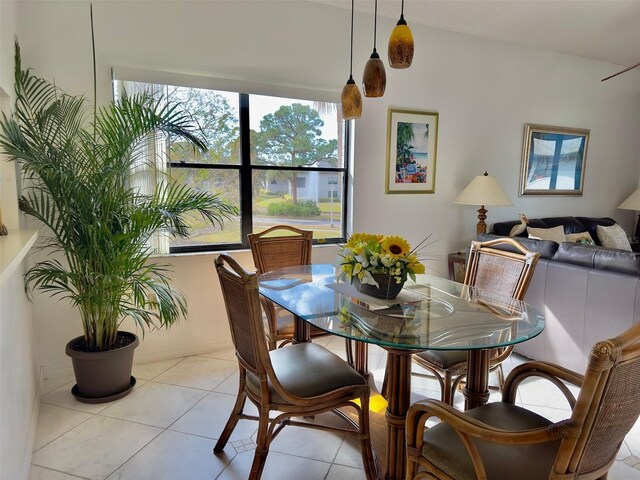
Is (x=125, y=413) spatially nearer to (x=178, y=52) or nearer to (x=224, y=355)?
(x=224, y=355)

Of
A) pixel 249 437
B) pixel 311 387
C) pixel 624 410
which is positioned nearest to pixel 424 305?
pixel 311 387

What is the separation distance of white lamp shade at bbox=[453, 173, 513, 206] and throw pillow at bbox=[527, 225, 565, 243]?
0.48 metres

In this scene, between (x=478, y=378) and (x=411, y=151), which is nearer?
(x=478, y=378)

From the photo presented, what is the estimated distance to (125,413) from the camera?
246 cm

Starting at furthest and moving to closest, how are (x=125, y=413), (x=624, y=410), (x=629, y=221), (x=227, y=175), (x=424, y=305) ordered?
(x=629, y=221)
(x=227, y=175)
(x=125, y=413)
(x=424, y=305)
(x=624, y=410)

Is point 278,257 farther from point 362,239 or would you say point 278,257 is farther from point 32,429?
point 32,429

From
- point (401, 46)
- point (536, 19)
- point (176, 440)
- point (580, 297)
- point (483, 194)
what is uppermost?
point (536, 19)

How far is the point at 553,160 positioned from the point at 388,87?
2.32 meters

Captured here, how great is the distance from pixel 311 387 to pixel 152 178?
1925 mm

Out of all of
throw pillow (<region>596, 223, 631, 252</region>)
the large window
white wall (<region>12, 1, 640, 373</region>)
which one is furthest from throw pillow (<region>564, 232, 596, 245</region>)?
the large window

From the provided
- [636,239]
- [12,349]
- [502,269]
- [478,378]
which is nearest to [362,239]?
[478,378]

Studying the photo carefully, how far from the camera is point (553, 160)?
4879 millimetres

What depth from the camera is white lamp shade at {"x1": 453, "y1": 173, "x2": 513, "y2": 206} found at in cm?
395

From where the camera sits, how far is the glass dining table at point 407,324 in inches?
62.1
